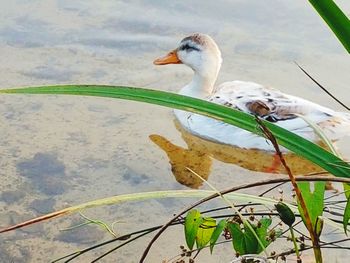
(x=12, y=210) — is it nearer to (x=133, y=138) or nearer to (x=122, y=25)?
(x=133, y=138)

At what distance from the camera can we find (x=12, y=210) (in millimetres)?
4004

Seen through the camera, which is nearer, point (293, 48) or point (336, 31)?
point (336, 31)

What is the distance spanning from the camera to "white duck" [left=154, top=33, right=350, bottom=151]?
4996 mm

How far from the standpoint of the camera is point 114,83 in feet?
18.7

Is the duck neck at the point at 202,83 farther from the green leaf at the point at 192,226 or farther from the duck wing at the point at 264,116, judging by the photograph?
the green leaf at the point at 192,226

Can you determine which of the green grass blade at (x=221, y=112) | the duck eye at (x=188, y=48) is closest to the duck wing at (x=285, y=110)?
the duck eye at (x=188, y=48)

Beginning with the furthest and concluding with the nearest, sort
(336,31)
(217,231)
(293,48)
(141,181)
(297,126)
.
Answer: (293,48) < (297,126) < (141,181) < (217,231) < (336,31)

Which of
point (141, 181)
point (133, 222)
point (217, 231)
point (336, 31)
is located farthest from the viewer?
point (141, 181)

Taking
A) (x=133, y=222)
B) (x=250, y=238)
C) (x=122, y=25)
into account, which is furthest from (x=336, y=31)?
(x=122, y=25)

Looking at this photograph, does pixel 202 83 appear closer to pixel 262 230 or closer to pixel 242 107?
pixel 242 107

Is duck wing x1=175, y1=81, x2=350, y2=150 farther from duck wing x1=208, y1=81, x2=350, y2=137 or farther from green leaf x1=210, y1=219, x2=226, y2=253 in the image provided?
green leaf x1=210, y1=219, x2=226, y2=253

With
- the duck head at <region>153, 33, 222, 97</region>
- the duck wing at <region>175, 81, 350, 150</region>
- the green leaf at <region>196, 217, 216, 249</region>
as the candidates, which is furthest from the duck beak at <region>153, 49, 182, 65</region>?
the green leaf at <region>196, 217, 216, 249</region>

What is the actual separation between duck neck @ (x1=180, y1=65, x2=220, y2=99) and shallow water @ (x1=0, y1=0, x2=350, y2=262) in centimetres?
17

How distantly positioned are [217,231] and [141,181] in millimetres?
2242
